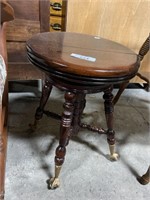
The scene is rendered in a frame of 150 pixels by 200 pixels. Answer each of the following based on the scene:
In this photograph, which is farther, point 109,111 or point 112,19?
point 112,19

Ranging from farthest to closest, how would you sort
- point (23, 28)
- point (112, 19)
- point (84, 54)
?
point (112, 19)
point (23, 28)
point (84, 54)

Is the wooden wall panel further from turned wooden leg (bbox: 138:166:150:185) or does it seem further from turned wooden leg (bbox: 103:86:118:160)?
turned wooden leg (bbox: 138:166:150:185)

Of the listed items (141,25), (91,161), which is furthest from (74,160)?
(141,25)

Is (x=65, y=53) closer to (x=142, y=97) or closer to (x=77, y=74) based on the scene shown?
(x=77, y=74)

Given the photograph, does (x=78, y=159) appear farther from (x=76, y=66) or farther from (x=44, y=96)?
(x=76, y=66)

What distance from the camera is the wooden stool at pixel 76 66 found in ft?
2.31

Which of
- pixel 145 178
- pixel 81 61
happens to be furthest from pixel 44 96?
pixel 145 178

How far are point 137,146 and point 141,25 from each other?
900 mm

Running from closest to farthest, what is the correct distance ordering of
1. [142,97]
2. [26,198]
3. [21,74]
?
[26,198], [21,74], [142,97]

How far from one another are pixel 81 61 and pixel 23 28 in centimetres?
70

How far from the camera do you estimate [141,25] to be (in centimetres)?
156

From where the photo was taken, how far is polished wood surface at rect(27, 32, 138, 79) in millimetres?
698

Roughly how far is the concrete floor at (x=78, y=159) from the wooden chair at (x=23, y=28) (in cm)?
27

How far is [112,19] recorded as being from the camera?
150 cm
